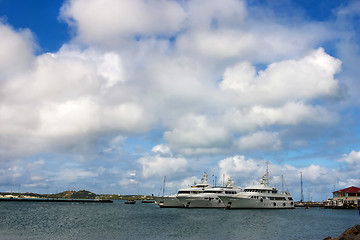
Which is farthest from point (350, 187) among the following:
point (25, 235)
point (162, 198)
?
point (25, 235)

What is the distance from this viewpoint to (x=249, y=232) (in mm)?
46750

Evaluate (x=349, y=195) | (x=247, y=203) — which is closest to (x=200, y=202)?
(x=247, y=203)

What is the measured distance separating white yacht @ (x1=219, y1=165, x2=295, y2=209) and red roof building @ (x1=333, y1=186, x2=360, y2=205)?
2972cm

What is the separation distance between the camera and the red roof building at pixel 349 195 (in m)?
117

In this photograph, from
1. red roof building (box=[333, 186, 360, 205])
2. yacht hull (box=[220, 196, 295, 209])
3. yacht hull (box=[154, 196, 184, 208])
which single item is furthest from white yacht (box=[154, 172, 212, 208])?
red roof building (box=[333, 186, 360, 205])

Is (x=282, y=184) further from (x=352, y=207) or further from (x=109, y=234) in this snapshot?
(x=109, y=234)

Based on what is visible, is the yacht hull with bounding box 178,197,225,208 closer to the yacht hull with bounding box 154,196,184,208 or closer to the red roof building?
the yacht hull with bounding box 154,196,184,208

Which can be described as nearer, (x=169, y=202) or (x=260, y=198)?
(x=260, y=198)

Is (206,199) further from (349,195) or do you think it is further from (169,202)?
(349,195)

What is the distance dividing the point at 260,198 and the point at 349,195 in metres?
49.6

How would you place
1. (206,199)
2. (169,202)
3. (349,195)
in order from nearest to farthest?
(206,199)
(169,202)
(349,195)

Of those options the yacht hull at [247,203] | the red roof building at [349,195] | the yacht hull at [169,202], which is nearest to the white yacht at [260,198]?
the yacht hull at [247,203]

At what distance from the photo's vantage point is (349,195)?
391 feet

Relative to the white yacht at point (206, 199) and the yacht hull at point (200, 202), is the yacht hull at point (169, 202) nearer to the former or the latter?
the yacht hull at point (200, 202)
